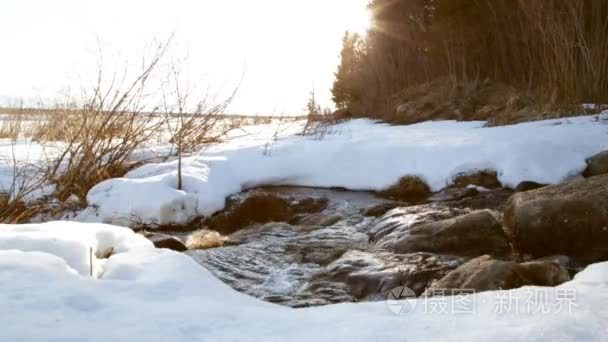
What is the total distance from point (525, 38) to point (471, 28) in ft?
7.78

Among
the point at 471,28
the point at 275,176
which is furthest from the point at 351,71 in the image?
the point at 275,176

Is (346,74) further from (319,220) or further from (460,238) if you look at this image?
(460,238)

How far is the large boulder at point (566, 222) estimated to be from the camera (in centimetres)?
287

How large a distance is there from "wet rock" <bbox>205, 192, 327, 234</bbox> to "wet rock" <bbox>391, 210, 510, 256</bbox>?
1.49m

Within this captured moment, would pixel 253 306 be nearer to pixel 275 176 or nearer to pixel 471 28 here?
pixel 275 176

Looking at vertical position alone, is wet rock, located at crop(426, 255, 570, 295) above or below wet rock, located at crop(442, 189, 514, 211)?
below

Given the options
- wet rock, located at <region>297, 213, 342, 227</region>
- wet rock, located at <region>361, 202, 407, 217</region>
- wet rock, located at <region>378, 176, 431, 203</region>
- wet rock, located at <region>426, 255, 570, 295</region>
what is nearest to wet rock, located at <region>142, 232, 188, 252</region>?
wet rock, located at <region>297, 213, 342, 227</region>

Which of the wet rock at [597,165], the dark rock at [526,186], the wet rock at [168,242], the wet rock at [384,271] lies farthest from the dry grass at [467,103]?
the wet rock at [168,242]

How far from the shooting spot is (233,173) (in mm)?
5020

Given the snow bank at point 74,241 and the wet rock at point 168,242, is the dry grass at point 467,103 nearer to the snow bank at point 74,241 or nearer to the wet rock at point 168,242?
the wet rock at point 168,242

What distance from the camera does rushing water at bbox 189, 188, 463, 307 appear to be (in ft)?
8.23

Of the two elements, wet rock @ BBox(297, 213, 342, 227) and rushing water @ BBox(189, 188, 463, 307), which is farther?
wet rock @ BBox(297, 213, 342, 227)

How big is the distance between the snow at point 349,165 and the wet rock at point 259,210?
152 mm
